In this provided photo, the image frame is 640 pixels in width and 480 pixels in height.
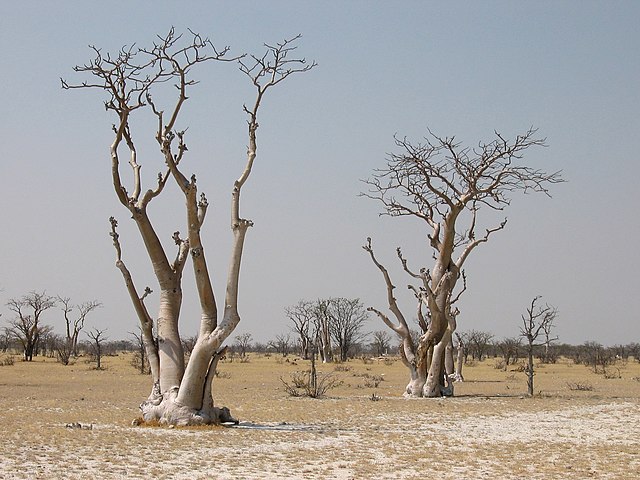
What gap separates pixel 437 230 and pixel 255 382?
13440 millimetres

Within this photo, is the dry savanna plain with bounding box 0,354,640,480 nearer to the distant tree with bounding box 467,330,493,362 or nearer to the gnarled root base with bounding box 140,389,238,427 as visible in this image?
the gnarled root base with bounding box 140,389,238,427

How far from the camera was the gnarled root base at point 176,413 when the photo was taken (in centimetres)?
1606

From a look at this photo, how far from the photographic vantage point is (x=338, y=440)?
1452cm

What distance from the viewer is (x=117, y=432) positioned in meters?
14.8

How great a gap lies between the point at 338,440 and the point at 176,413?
345cm

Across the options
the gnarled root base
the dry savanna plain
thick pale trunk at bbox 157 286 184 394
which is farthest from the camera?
thick pale trunk at bbox 157 286 184 394

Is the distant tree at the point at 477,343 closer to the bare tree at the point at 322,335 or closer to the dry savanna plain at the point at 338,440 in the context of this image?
the bare tree at the point at 322,335

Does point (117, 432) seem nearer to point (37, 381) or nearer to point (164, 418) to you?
point (164, 418)

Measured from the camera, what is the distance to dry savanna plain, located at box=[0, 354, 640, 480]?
442 inches

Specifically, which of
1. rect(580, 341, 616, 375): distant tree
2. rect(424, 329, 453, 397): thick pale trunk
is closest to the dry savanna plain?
rect(424, 329, 453, 397): thick pale trunk

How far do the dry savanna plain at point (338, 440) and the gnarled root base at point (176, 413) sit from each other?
1.30ft

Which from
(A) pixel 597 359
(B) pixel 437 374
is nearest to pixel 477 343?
(A) pixel 597 359

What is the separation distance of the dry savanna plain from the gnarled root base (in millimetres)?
396

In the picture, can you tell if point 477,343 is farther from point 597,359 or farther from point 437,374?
point 437,374
